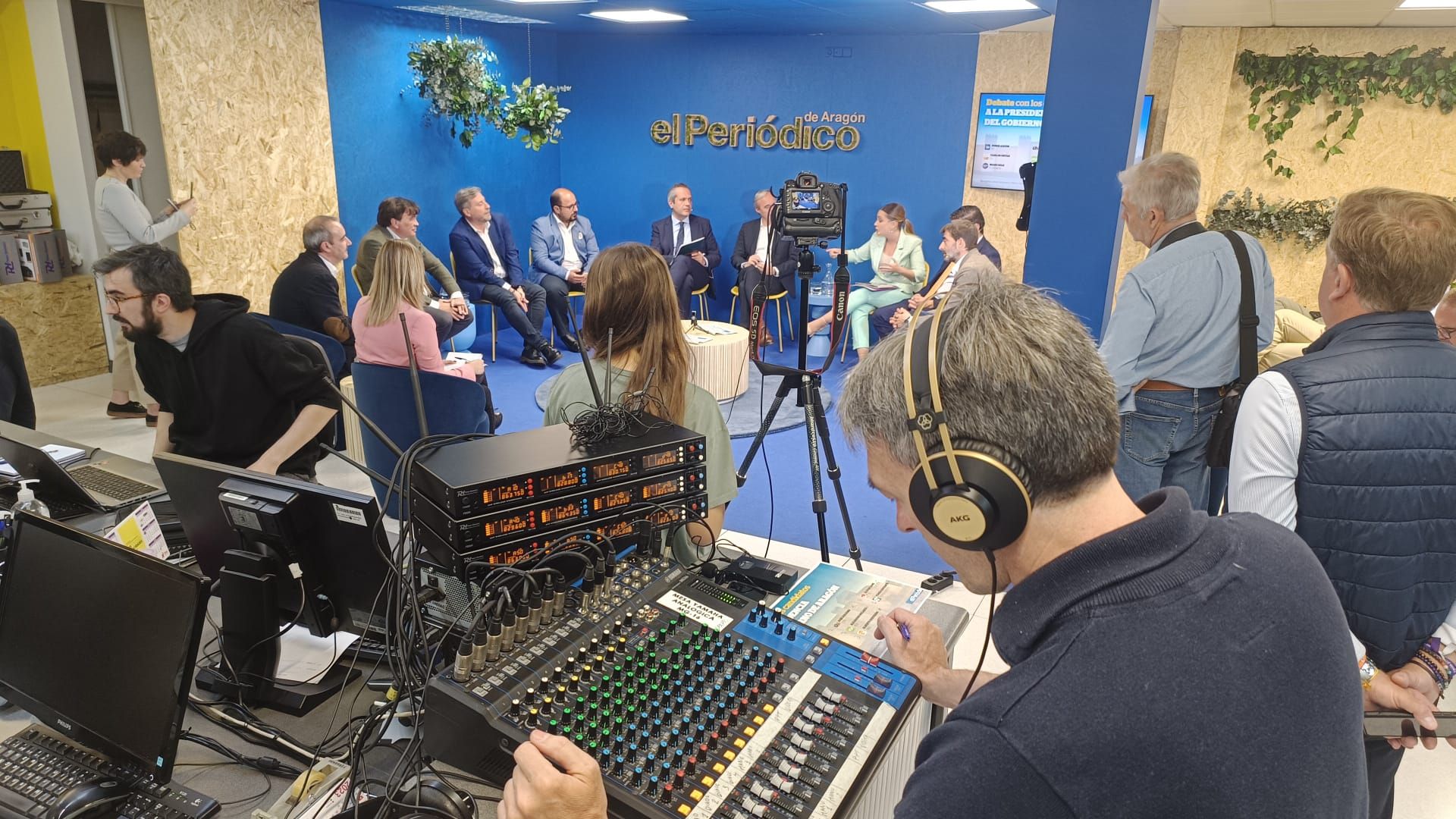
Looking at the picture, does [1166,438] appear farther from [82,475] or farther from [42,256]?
[42,256]

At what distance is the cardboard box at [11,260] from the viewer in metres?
5.57

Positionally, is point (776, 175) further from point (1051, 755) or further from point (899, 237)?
point (1051, 755)

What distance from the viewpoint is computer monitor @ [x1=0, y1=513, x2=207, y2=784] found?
126 centimetres

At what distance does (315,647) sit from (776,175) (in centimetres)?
731

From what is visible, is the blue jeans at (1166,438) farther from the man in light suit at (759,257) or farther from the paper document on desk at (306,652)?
the man in light suit at (759,257)

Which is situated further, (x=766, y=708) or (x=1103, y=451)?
(x=766, y=708)

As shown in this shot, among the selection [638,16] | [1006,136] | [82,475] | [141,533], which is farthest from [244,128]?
[1006,136]

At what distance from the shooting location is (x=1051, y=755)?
0.76m

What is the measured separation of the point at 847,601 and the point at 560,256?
21.6ft

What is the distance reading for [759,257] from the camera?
7957 mm

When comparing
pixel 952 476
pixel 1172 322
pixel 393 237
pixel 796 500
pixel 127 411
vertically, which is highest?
pixel 952 476

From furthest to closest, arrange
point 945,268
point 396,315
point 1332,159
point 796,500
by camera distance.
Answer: point 1332,159 < point 945,268 < point 796,500 < point 396,315

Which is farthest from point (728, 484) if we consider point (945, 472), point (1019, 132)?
point (1019, 132)

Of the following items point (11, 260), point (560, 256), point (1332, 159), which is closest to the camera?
point (11, 260)
